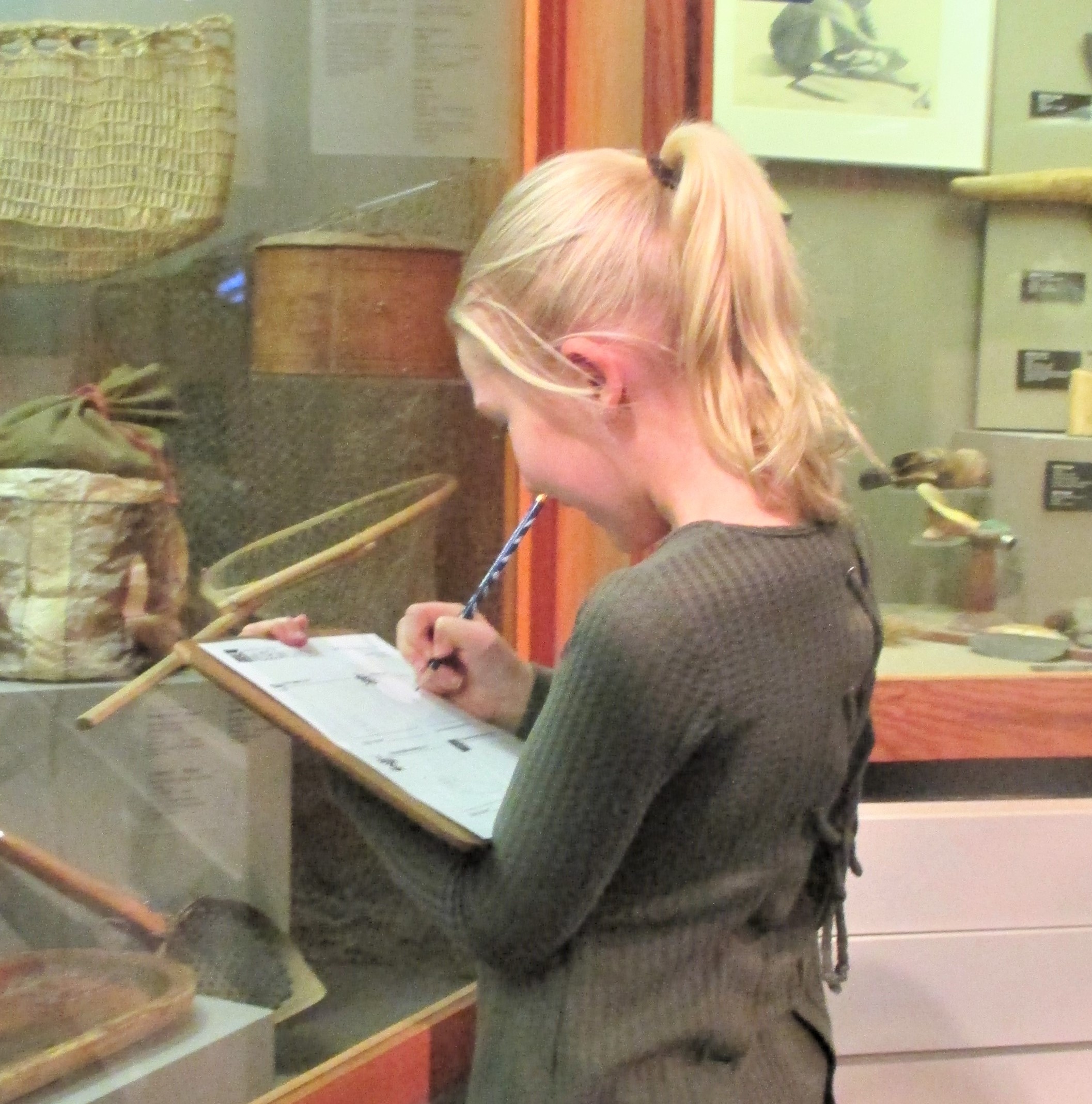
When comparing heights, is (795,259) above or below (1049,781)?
above

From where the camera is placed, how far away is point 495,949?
0.75 m

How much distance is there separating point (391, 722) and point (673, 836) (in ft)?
0.79

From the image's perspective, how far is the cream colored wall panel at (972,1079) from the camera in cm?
133

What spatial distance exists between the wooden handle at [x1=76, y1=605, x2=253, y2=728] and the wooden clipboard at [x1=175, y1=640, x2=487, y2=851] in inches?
6.7

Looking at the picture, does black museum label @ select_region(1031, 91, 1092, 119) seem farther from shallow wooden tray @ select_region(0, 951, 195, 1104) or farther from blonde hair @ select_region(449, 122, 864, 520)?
shallow wooden tray @ select_region(0, 951, 195, 1104)

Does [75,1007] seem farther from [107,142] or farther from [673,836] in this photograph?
[107,142]

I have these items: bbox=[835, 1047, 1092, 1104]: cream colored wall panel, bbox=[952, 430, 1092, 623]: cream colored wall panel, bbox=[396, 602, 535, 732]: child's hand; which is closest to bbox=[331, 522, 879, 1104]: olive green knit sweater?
bbox=[396, 602, 535, 732]: child's hand

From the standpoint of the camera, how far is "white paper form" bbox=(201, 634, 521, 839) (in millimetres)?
807

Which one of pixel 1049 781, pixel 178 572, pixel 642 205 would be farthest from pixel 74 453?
pixel 1049 781

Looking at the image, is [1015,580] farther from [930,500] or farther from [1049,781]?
[1049,781]

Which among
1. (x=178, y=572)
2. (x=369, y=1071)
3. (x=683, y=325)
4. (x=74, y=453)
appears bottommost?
(x=369, y=1071)

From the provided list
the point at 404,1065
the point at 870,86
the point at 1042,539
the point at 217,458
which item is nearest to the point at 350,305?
the point at 217,458

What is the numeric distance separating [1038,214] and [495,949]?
4.47 feet

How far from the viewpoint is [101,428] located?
1089 millimetres
